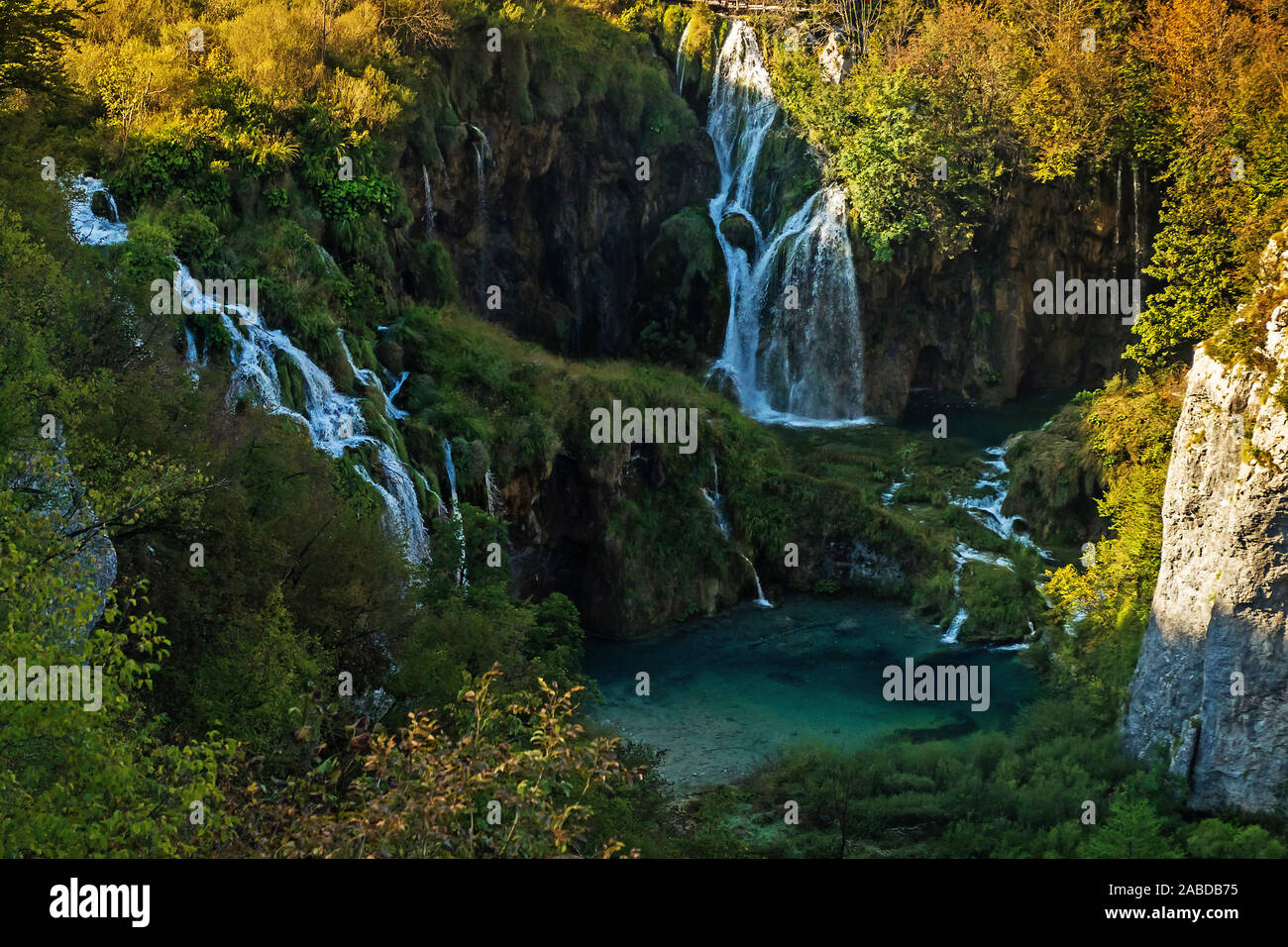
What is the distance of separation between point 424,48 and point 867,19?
64.2ft

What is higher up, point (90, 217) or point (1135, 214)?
point (1135, 214)

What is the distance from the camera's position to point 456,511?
25250mm

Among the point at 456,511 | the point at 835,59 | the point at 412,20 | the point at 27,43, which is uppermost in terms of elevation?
the point at 835,59

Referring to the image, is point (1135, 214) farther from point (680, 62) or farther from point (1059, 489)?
point (680, 62)

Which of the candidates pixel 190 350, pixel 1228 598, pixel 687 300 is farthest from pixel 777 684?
pixel 687 300

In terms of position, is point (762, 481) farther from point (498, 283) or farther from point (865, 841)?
point (865, 841)

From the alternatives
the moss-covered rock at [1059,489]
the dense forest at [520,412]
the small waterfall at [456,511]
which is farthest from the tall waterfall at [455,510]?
the moss-covered rock at [1059,489]

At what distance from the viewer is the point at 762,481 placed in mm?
33750

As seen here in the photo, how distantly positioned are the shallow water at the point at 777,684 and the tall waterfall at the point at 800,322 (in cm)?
1128

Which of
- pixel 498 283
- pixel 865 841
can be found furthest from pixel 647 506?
pixel 865 841

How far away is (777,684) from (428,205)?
17.0 m

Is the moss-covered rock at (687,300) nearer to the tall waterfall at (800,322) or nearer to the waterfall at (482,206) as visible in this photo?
the tall waterfall at (800,322)

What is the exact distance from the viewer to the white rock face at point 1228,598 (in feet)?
65.4

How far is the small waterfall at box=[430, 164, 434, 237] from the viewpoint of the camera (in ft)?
114
